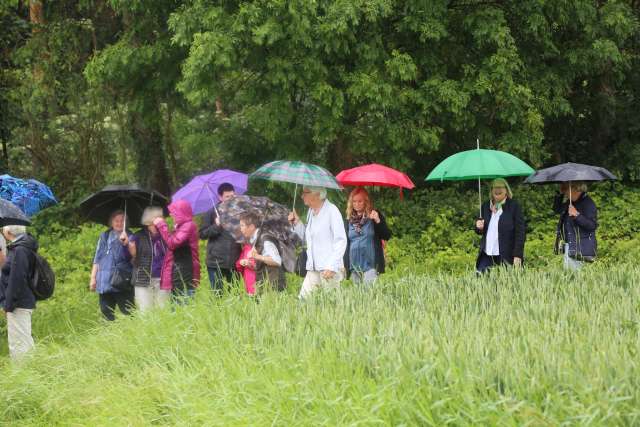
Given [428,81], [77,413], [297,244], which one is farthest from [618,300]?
[428,81]

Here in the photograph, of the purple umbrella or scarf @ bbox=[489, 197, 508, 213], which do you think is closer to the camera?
scarf @ bbox=[489, 197, 508, 213]

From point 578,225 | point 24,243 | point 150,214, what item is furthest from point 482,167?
point 24,243

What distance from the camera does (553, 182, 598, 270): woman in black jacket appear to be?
388 inches

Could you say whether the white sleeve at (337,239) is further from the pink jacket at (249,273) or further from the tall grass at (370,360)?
the pink jacket at (249,273)

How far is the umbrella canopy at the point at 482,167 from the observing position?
9.54 m

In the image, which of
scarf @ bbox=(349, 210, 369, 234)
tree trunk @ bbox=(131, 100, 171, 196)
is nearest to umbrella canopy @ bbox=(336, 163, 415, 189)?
scarf @ bbox=(349, 210, 369, 234)

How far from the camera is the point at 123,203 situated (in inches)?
378

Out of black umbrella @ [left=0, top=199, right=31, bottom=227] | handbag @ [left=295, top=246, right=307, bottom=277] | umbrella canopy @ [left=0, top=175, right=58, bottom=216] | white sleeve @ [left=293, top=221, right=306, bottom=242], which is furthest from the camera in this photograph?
umbrella canopy @ [left=0, top=175, right=58, bottom=216]

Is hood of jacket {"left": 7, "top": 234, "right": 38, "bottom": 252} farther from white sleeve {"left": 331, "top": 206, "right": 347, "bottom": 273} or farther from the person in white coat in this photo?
white sleeve {"left": 331, "top": 206, "right": 347, "bottom": 273}

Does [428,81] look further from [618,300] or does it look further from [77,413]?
[77,413]

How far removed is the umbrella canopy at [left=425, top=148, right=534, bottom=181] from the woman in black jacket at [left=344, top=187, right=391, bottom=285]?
1072mm

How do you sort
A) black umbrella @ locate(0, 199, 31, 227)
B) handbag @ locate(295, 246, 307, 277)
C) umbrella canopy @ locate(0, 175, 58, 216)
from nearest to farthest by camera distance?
black umbrella @ locate(0, 199, 31, 227), handbag @ locate(295, 246, 307, 277), umbrella canopy @ locate(0, 175, 58, 216)

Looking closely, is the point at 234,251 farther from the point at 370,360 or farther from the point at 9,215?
the point at 370,360

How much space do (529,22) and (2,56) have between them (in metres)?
12.4
